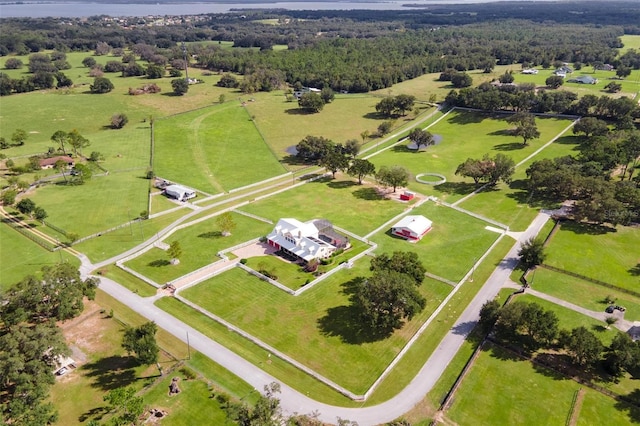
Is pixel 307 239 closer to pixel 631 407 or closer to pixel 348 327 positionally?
pixel 348 327

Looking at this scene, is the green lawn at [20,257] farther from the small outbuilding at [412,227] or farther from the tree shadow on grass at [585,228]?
the tree shadow on grass at [585,228]

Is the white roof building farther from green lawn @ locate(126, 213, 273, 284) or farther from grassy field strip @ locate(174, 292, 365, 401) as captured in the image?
grassy field strip @ locate(174, 292, 365, 401)

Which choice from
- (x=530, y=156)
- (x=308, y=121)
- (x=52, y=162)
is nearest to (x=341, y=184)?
(x=530, y=156)

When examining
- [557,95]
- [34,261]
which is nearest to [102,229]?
[34,261]

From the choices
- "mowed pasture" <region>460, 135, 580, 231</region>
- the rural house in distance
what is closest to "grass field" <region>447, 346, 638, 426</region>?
the rural house in distance

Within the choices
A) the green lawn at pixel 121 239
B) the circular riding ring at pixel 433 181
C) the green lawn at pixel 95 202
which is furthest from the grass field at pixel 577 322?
the green lawn at pixel 95 202

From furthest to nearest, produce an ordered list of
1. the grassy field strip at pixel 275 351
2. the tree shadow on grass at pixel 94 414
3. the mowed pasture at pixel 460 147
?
the mowed pasture at pixel 460 147 → the grassy field strip at pixel 275 351 → the tree shadow on grass at pixel 94 414

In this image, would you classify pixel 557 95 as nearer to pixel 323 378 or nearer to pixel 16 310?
pixel 323 378
